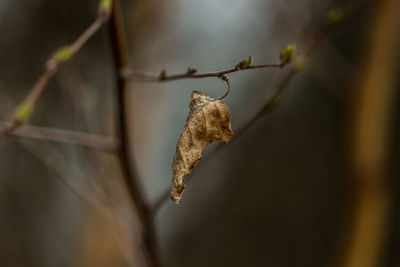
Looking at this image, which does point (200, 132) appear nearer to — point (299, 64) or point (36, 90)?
point (36, 90)

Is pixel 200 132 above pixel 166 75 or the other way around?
the other way around

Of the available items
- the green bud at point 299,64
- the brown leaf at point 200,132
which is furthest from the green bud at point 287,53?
the green bud at point 299,64

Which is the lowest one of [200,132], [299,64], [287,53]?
[200,132]

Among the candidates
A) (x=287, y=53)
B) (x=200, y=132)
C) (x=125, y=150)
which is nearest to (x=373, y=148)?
(x=125, y=150)

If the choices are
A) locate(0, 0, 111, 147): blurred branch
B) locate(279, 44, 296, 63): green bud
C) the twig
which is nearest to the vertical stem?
the twig

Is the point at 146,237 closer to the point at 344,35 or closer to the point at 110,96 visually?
the point at 110,96

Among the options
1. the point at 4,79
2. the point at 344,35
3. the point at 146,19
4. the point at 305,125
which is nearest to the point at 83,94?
the point at 146,19
